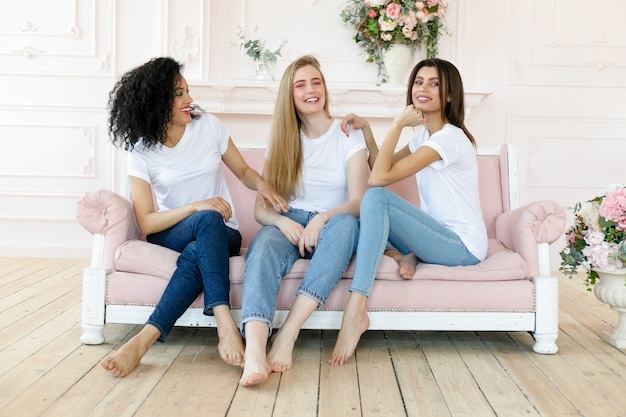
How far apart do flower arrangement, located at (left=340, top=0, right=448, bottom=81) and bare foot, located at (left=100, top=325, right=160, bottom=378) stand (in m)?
2.84

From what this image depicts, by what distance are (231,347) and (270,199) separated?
2.07 feet

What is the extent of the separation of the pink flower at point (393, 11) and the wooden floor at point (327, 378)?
2297 millimetres

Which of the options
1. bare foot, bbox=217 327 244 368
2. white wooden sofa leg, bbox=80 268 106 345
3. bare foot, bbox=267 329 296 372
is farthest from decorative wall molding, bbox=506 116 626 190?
white wooden sofa leg, bbox=80 268 106 345

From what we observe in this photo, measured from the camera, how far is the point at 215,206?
2.62m

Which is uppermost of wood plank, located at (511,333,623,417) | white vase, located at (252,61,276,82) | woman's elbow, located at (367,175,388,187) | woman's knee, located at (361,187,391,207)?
white vase, located at (252,61,276,82)

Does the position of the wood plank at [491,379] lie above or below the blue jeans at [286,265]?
below

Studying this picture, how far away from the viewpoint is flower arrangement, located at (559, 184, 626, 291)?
A: 2.66 meters

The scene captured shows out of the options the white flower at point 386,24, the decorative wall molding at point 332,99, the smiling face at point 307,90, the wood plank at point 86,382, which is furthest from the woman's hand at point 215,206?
the white flower at point 386,24

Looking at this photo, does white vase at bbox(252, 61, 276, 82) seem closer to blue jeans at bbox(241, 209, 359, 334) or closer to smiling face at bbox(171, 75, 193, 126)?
smiling face at bbox(171, 75, 193, 126)

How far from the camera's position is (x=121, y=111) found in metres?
2.73

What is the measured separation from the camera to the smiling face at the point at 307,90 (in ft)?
9.04

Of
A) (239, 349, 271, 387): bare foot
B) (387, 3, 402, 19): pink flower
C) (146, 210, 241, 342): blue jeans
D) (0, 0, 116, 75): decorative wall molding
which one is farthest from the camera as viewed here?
(0, 0, 116, 75): decorative wall molding

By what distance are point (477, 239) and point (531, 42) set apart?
250 centimetres

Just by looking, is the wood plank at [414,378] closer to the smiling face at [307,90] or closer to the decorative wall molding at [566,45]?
the smiling face at [307,90]
